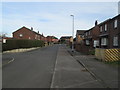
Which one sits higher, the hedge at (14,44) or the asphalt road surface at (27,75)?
the hedge at (14,44)

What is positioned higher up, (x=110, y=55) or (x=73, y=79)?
(x=110, y=55)

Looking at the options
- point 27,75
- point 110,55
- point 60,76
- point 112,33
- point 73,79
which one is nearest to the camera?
point 73,79

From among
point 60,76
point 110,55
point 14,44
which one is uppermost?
point 14,44

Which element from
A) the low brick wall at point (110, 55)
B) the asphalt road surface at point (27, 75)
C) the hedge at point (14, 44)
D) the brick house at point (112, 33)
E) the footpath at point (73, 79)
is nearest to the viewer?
the footpath at point (73, 79)

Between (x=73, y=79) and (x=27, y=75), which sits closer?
(x=73, y=79)

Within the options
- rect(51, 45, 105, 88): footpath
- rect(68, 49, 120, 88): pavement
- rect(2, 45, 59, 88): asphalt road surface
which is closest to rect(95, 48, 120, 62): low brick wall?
rect(68, 49, 120, 88): pavement

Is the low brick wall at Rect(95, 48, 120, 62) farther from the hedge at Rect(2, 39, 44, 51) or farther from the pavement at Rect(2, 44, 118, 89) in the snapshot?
the hedge at Rect(2, 39, 44, 51)

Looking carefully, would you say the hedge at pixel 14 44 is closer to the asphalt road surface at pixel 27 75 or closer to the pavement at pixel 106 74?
the asphalt road surface at pixel 27 75

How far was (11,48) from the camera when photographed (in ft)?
111

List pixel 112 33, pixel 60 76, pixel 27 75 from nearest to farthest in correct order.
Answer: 1. pixel 60 76
2. pixel 27 75
3. pixel 112 33

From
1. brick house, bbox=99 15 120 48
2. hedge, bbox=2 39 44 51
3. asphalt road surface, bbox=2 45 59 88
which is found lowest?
asphalt road surface, bbox=2 45 59 88

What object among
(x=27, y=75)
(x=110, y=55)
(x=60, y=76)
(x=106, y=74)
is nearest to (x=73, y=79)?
(x=60, y=76)

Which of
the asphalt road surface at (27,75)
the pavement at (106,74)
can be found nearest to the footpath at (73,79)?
the pavement at (106,74)

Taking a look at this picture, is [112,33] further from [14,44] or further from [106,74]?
[14,44]
